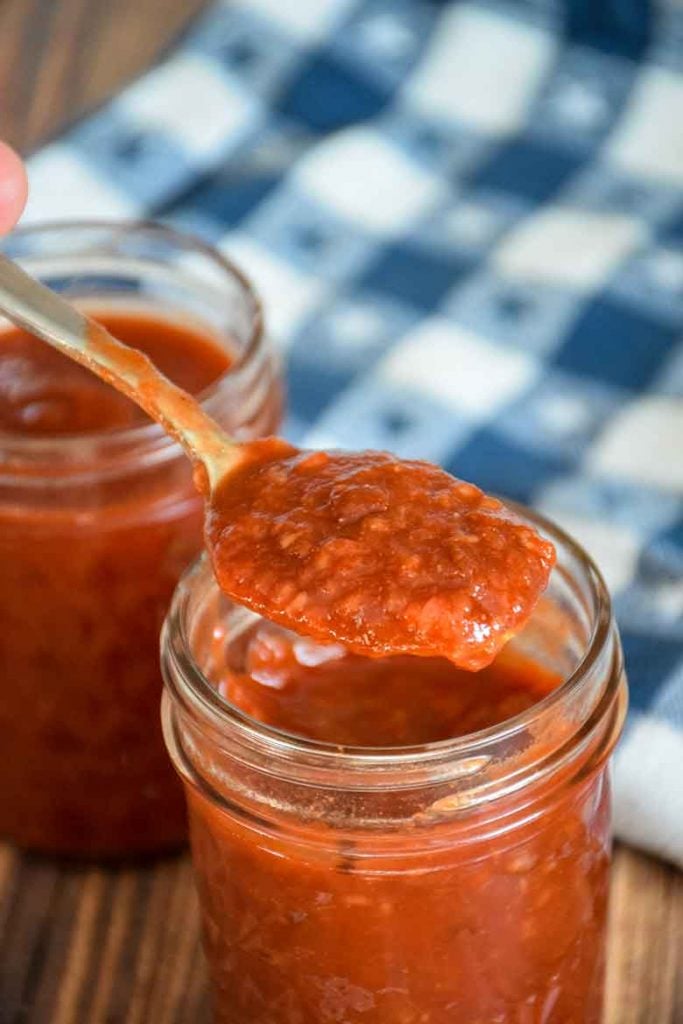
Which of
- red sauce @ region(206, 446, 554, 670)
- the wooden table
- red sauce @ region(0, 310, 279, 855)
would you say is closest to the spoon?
red sauce @ region(206, 446, 554, 670)

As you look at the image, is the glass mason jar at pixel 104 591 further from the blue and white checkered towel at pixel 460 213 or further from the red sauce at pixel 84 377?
the blue and white checkered towel at pixel 460 213

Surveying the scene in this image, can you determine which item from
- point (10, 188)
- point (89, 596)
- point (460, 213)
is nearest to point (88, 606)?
point (89, 596)

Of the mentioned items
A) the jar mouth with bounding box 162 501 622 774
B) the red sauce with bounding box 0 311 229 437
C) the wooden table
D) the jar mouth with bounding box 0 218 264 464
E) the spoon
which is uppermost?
the spoon

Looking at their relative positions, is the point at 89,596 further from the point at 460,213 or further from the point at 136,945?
the point at 460,213

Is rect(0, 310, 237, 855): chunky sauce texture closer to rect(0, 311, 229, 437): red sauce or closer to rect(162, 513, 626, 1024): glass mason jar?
rect(0, 311, 229, 437): red sauce

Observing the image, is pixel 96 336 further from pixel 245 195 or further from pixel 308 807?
pixel 245 195

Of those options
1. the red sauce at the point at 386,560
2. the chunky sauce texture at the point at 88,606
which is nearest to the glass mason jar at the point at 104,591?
the chunky sauce texture at the point at 88,606

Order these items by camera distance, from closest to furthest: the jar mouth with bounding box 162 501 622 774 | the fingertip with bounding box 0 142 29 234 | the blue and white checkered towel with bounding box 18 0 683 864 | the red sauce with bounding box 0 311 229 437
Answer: the jar mouth with bounding box 162 501 622 774
the fingertip with bounding box 0 142 29 234
the red sauce with bounding box 0 311 229 437
the blue and white checkered towel with bounding box 18 0 683 864
